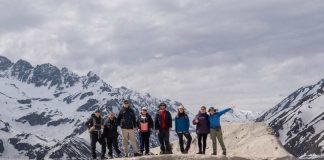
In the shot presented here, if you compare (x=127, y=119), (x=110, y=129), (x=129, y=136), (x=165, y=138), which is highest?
(x=127, y=119)

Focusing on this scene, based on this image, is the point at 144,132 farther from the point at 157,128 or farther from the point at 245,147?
the point at 245,147

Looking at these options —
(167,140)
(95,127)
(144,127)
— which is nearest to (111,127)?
(95,127)

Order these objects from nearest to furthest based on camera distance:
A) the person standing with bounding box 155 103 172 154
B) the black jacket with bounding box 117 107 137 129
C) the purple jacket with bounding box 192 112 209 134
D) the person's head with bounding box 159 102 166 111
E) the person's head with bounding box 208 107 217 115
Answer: the person's head with bounding box 159 102 166 111 < the person standing with bounding box 155 103 172 154 < the black jacket with bounding box 117 107 137 129 < the purple jacket with bounding box 192 112 209 134 < the person's head with bounding box 208 107 217 115

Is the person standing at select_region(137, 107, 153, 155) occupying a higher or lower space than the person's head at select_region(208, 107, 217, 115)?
A: lower

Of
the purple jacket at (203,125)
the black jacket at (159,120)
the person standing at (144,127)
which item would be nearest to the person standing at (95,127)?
the person standing at (144,127)

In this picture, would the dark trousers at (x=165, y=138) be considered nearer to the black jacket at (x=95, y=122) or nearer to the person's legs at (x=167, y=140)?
the person's legs at (x=167, y=140)

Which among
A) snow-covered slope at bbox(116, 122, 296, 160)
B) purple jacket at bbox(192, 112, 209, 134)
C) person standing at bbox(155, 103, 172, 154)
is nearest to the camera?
person standing at bbox(155, 103, 172, 154)

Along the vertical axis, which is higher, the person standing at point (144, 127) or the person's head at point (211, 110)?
the person's head at point (211, 110)

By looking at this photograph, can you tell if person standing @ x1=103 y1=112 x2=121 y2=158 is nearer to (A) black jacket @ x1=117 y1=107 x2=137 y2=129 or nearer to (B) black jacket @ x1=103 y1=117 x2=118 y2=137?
(B) black jacket @ x1=103 y1=117 x2=118 y2=137

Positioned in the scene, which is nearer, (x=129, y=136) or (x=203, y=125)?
(x=129, y=136)

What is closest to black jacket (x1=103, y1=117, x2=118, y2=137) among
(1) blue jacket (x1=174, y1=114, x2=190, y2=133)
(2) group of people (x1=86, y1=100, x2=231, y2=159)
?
(2) group of people (x1=86, y1=100, x2=231, y2=159)

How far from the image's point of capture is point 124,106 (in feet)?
97.9

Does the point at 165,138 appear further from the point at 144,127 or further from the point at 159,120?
the point at 144,127

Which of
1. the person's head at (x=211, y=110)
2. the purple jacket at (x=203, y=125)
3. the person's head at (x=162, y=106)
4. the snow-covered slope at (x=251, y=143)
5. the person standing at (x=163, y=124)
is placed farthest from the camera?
the snow-covered slope at (x=251, y=143)
